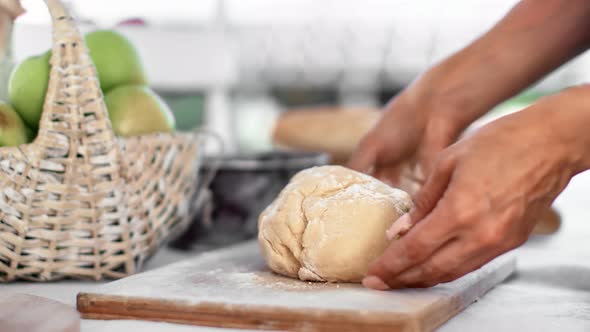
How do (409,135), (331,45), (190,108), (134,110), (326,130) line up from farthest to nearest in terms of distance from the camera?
(331,45), (190,108), (326,130), (409,135), (134,110)

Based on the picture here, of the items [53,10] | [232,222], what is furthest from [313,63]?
[53,10]

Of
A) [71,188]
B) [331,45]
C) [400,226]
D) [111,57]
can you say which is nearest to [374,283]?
[400,226]

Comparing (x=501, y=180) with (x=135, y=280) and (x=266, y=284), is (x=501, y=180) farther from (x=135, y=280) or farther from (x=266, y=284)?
(x=135, y=280)

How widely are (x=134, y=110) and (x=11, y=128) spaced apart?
0.17 m

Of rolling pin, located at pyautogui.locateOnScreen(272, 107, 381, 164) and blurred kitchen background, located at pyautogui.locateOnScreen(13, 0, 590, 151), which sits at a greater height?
blurred kitchen background, located at pyautogui.locateOnScreen(13, 0, 590, 151)

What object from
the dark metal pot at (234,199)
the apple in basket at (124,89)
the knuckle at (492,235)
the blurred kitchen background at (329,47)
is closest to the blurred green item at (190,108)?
the blurred kitchen background at (329,47)

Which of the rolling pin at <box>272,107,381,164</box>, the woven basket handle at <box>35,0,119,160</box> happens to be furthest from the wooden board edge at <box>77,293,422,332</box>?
the rolling pin at <box>272,107,381,164</box>

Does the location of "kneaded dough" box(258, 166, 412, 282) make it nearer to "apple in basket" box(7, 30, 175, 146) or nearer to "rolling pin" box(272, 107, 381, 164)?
"apple in basket" box(7, 30, 175, 146)

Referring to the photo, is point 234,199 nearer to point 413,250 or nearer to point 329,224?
point 329,224

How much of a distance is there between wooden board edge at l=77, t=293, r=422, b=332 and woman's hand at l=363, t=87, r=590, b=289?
0.31ft

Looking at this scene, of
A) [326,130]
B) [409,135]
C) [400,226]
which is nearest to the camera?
[400,226]

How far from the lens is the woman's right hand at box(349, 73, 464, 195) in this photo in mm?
1123

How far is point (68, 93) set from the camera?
2.73 ft

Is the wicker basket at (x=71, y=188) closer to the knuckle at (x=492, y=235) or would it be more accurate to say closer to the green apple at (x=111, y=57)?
the green apple at (x=111, y=57)
